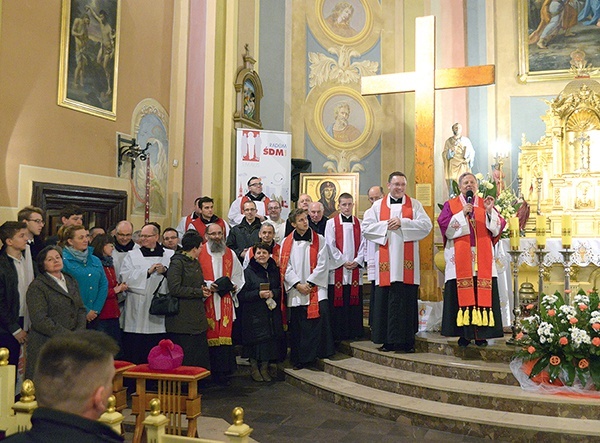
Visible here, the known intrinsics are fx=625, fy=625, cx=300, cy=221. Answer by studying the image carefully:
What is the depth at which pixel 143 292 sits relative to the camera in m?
6.08

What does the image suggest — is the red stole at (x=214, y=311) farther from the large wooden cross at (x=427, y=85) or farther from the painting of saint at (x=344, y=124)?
the painting of saint at (x=344, y=124)

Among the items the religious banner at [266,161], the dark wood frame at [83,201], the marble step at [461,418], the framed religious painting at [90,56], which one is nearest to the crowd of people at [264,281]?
the marble step at [461,418]

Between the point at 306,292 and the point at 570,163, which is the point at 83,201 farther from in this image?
the point at 570,163

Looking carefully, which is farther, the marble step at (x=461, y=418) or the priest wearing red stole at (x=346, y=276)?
the priest wearing red stole at (x=346, y=276)

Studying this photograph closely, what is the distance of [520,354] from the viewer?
544 cm

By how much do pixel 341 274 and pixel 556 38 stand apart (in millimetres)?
7561

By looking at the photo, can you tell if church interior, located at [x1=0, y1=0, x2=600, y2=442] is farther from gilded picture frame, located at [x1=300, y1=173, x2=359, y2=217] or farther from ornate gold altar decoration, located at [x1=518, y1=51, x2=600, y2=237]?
gilded picture frame, located at [x1=300, y1=173, x2=359, y2=217]

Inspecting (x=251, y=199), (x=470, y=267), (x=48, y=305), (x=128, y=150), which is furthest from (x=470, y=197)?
(x=128, y=150)

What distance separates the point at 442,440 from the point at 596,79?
9016mm

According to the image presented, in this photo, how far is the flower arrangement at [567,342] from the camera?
507 cm

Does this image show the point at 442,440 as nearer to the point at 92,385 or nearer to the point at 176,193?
the point at 92,385

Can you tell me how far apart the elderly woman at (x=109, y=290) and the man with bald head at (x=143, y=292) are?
12 centimetres

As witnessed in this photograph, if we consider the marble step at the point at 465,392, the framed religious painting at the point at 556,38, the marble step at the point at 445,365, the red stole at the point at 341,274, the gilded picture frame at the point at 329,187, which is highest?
the framed religious painting at the point at 556,38

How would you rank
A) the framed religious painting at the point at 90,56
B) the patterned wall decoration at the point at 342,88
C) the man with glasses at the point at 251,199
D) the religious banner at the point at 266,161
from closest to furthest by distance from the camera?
1. the framed religious painting at the point at 90,56
2. the man with glasses at the point at 251,199
3. the religious banner at the point at 266,161
4. the patterned wall decoration at the point at 342,88
